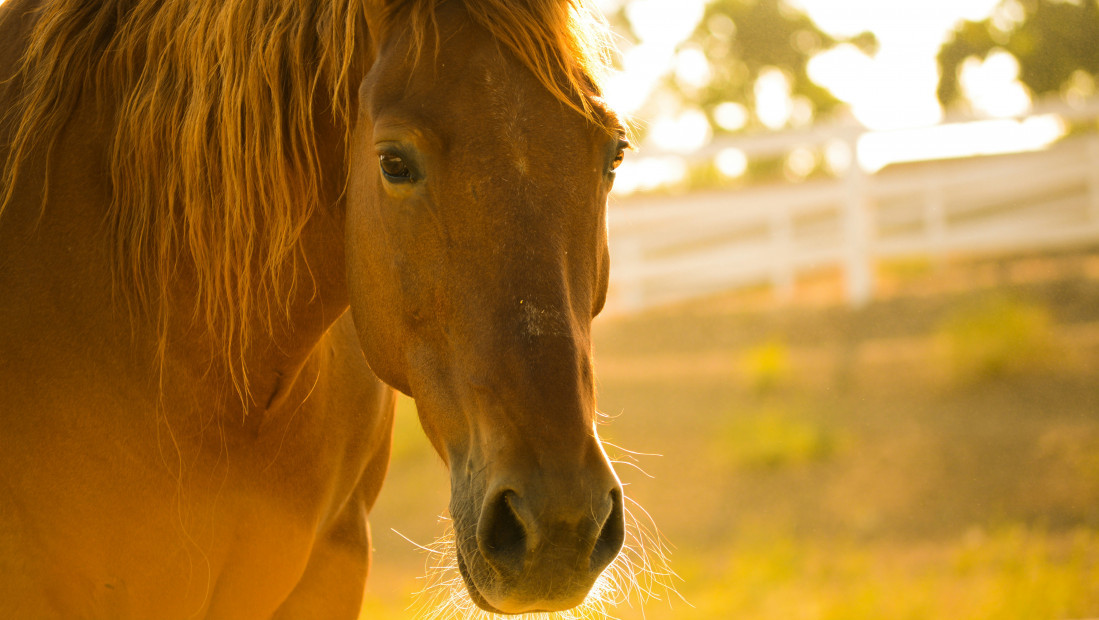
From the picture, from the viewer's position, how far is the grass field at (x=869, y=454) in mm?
4887

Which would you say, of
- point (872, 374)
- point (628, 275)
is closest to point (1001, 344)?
point (872, 374)

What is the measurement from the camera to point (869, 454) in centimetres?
580

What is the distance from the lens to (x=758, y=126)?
13250mm

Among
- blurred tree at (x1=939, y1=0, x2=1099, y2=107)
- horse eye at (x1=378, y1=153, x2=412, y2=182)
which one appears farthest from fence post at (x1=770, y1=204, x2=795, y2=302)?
horse eye at (x1=378, y1=153, x2=412, y2=182)

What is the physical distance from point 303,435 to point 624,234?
659 centimetres

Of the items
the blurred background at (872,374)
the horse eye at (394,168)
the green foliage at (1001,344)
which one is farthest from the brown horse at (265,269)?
the green foliage at (1001,344)

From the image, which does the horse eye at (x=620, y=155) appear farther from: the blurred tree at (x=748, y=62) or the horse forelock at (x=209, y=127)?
the blurred tree at (x=748, y=62)

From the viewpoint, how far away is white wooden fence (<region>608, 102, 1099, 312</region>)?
7.02 metres

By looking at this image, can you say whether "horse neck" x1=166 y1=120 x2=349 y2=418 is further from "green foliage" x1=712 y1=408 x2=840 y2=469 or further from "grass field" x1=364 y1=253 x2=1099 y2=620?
"green foliage" x1=712 y1=408 x2=840 y2=469

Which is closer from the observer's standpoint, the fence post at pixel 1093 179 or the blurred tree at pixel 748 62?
the fence post at pixel 1093 179

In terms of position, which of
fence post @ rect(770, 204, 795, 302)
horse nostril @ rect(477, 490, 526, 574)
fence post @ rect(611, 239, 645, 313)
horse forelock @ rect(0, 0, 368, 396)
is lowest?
fence post @ rect(611, 239, 645, 313)

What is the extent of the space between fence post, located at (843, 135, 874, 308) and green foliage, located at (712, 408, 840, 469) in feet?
4.15

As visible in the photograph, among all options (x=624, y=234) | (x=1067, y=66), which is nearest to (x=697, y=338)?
(x=624, y=234)

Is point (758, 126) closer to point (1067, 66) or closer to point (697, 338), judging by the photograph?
point (1067, 66)
